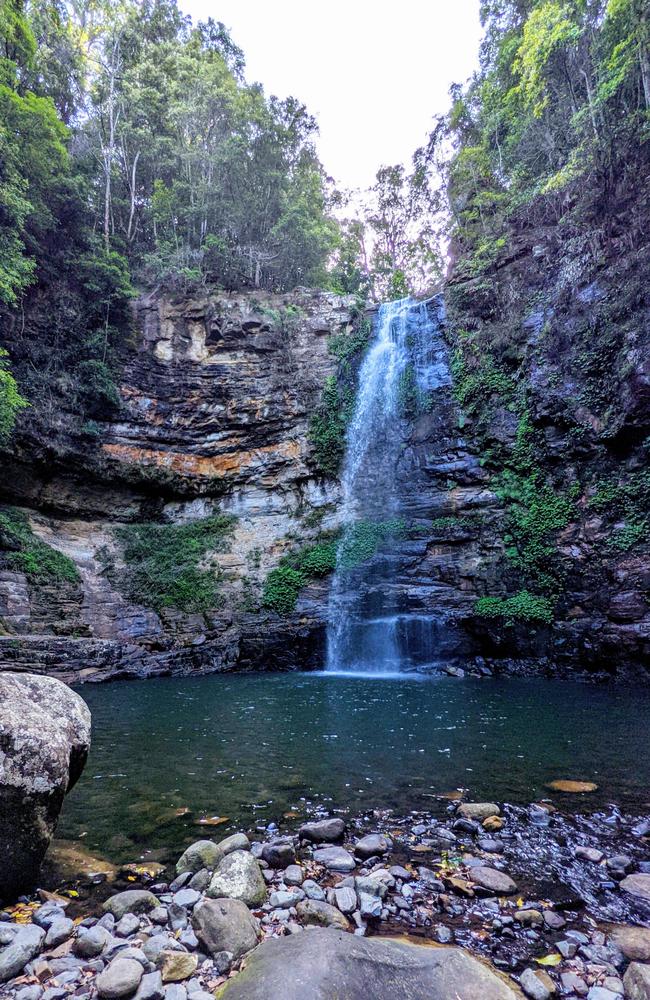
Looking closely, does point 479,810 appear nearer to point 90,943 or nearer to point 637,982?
point 637,982

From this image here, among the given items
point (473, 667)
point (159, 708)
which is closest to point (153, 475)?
point (159, 708)

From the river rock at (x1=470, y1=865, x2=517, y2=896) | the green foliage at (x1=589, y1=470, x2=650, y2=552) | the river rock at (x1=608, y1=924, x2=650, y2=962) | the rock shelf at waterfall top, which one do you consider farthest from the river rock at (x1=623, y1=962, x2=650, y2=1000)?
the green foliage at (x1=589, y1=470, x2=650, y2=552)

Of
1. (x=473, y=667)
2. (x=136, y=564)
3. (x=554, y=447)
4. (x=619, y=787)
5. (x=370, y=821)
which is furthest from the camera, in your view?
(x=136, y=564)

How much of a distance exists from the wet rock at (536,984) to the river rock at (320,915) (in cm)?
84

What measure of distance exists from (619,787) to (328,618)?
1052cm

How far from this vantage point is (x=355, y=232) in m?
32.4

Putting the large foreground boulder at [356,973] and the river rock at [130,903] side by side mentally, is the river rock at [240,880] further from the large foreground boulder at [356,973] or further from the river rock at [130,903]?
the large foreground boulder at [356,973]

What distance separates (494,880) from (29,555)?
47.7ft

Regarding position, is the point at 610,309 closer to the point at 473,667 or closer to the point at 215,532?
the point at 473,667

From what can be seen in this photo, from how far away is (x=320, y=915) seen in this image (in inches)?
92.0

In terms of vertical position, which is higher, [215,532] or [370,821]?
[215,532]

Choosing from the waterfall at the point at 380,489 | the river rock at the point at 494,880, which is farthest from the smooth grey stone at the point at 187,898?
the waterfall at the point at 380,489

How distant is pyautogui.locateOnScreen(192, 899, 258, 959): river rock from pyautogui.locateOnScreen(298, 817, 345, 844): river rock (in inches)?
35.8

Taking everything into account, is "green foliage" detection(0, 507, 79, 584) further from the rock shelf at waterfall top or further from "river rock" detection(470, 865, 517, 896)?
"river rock" detection(470, 865, 517, 896)
